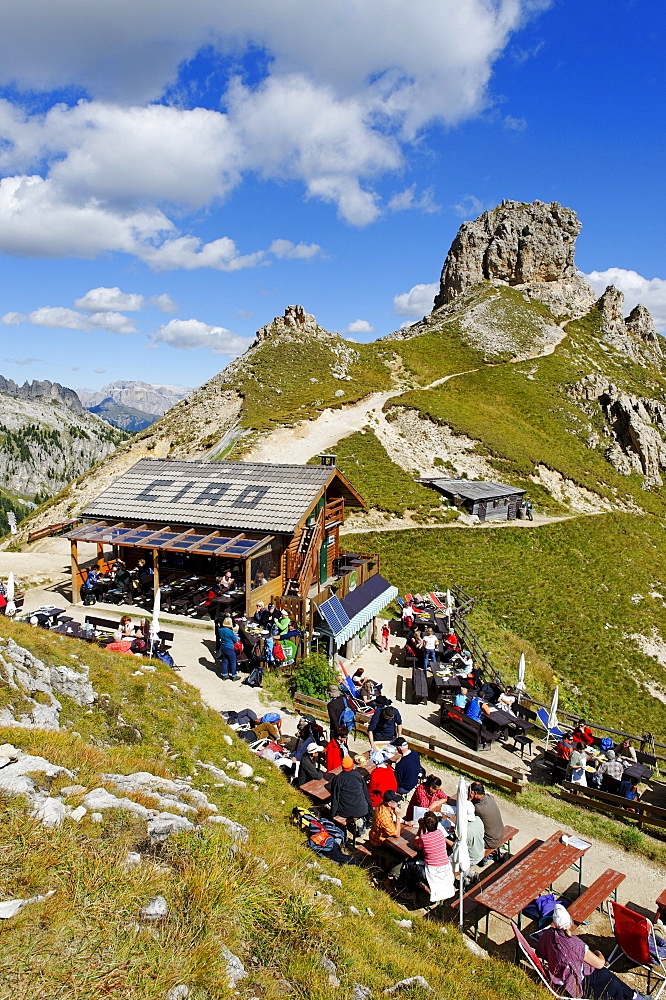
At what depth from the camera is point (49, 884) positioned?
434 centimetres

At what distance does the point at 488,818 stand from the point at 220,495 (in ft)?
51.5

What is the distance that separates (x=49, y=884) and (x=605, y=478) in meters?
59.4

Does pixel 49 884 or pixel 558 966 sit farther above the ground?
pixel 49 884

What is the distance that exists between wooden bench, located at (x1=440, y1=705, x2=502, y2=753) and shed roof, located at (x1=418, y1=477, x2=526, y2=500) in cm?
2466

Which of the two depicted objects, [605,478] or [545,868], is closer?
[545,868]

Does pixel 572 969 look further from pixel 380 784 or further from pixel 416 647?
pixel 416 647

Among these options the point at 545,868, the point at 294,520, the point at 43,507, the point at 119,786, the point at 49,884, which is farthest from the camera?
the point at 43,507

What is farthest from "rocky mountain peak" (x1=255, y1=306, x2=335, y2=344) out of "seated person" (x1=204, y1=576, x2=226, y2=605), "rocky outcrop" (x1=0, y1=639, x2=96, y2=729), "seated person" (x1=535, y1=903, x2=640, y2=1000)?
"seated person" (x1=535, y1=903, x2=640, y2=1000)

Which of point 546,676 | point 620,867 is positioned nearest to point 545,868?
point 620,867

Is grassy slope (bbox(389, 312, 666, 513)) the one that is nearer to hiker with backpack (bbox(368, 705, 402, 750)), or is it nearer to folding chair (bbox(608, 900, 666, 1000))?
hiker with backpack (bbox(368, 705, 402, 750))

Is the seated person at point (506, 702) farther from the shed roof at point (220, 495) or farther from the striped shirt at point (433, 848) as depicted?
the shed roof at point (220, 495)

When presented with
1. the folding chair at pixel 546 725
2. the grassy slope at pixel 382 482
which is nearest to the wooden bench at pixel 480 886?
the folding chair at pixel 546 725

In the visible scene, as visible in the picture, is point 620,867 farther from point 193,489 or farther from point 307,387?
point 307,387

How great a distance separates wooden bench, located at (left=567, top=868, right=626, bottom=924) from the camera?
7.34 meters
